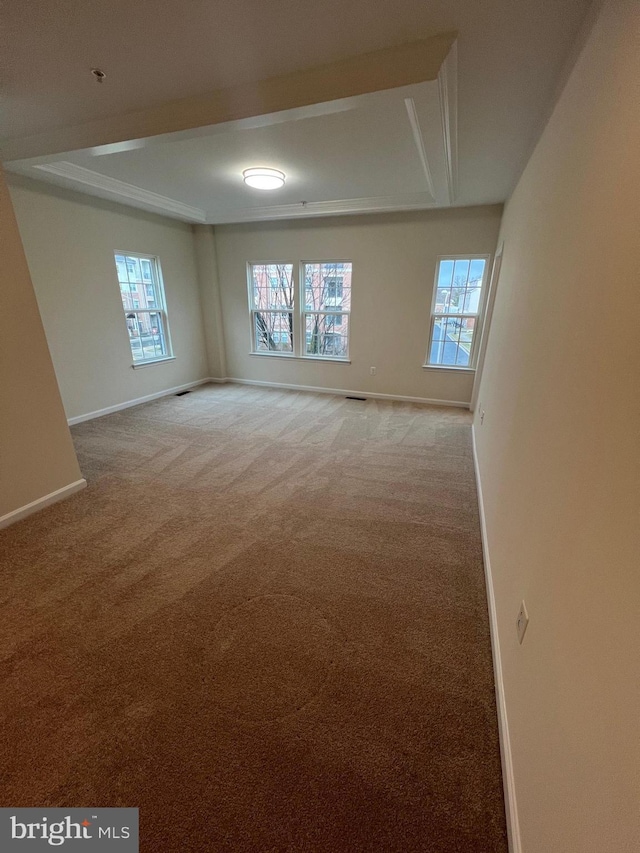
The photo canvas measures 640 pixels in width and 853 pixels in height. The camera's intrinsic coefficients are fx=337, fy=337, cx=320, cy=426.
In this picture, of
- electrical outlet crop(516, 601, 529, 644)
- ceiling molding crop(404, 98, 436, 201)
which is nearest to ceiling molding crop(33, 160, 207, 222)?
ceiling molding crop(404, 98, 436, 201)

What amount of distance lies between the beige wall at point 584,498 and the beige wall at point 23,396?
3.04 metres

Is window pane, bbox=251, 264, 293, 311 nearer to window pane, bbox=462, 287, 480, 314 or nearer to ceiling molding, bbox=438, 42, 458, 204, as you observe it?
window pane, bbox=462, 287, 480, 314

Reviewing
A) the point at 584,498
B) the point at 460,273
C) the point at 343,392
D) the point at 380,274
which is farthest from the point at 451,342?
the point at 584,498

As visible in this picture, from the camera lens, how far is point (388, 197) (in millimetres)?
4102

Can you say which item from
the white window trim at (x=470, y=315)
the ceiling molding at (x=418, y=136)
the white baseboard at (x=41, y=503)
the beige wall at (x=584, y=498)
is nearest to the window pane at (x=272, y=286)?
the white window trim at (x=470, y=315)

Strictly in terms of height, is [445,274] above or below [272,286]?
above

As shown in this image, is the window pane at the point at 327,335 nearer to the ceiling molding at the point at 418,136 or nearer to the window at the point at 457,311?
the window at the point at 457,311

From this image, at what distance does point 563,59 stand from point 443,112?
0.60 meters

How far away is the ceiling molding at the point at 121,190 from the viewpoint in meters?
3.23

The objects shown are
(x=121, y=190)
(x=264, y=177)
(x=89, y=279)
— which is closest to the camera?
(x=264, y=177)

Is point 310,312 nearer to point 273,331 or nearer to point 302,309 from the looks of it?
point 302,309

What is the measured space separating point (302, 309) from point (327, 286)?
1.76ft

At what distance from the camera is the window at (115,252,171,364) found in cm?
465

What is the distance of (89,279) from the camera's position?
13.5ft
